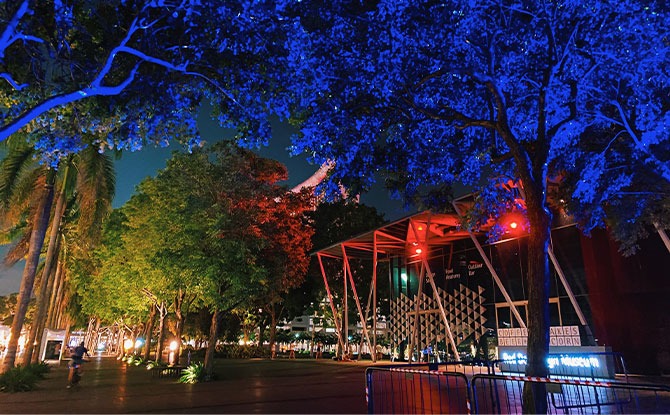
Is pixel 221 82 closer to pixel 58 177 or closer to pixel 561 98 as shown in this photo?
pixel 561 98

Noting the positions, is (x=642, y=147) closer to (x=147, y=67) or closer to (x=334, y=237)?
(x=147, y=67)

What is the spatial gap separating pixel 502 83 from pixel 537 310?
4.85 meters

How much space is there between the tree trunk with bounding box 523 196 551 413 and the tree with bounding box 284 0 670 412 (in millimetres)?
22

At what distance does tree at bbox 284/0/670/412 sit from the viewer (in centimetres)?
862

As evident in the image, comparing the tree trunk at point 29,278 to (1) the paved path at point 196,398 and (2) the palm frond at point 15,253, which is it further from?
(2) the palm frond at point 15,253

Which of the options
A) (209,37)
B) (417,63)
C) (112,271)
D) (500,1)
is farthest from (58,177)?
(500,1)

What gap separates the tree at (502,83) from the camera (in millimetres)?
8625

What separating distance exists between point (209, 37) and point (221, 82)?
1.35m

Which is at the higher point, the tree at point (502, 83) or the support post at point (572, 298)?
the tree at point (502, 83)

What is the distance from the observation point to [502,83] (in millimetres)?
9789

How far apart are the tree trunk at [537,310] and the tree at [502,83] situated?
0.02 m

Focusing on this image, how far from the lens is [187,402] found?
1175 cm

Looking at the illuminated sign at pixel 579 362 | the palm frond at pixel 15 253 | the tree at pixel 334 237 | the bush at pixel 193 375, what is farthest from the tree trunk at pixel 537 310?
the tree at pixel 334 237

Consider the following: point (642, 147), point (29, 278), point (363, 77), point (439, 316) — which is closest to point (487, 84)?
point (363, 77)
